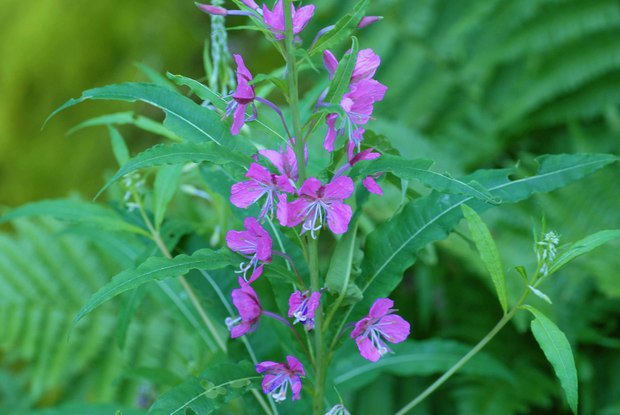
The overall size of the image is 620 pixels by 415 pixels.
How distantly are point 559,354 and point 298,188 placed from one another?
243mm

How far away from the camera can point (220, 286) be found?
2.69 feet

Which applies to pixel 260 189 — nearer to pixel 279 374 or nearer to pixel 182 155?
pixel 182 155

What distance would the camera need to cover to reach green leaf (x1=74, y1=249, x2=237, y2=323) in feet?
1.85

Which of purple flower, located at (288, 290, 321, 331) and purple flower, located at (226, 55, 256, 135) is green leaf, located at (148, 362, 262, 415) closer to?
purple flower, located at (288, 290, 321, 331)

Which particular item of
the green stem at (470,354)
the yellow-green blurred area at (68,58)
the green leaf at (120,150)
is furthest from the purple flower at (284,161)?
the yellow-green blurred area at (68,58)

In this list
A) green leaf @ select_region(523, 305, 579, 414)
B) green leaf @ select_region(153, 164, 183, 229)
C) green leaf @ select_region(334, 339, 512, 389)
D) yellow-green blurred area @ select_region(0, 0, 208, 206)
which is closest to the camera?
green leaf @ select_region(523, 305, 579, 414)

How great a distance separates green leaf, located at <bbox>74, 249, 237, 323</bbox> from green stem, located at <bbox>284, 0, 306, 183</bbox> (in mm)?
96

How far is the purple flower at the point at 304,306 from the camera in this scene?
0.59 metres

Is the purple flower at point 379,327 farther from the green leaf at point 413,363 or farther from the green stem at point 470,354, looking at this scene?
the green leaf at point 413,363

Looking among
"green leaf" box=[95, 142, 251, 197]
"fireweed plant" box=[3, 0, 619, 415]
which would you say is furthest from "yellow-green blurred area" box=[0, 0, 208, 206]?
"green leaf" box=[95, 142, 251, 197]

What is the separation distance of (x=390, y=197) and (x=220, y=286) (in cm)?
84

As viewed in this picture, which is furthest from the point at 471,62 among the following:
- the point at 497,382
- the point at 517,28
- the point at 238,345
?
the point at 238,345

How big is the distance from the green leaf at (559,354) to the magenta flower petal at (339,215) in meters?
0.17

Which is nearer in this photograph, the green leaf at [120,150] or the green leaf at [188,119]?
the green leaf at [188,119]
